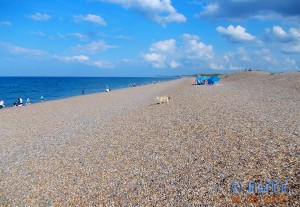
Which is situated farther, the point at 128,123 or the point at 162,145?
the point at 128,123

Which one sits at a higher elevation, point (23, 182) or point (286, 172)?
point (286, 172)

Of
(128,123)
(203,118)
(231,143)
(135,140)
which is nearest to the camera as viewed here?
(231,143)

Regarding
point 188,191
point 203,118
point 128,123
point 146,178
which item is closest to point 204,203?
point 188,191

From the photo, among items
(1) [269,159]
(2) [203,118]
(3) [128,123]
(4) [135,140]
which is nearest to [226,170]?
(1) [269,159]

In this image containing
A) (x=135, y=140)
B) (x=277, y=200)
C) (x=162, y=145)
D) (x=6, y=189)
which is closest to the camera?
(x=277, y=200)

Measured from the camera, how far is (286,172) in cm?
668

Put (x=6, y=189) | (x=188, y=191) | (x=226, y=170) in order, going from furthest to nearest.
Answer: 1. (x=6, y=189)
2. (x=226, y=170)
3. (x=188, y=191)

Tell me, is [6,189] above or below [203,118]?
below

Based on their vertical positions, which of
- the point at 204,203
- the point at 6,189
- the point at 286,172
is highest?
the point at 286,172

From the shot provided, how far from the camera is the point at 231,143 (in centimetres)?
966

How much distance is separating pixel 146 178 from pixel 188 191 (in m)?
1.51

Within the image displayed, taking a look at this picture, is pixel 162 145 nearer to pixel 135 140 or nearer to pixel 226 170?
pixel 135 140

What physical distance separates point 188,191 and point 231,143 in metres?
3.78

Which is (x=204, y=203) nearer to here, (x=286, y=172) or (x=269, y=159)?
(x=286, y=172)
